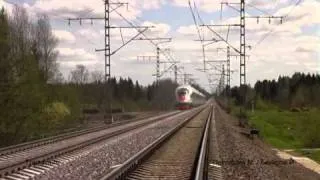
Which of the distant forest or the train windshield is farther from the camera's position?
the distant forest

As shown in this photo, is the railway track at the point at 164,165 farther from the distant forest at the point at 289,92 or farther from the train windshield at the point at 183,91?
the train windshield at the point at 183,91

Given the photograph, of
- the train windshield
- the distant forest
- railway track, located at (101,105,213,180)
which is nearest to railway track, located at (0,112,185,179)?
railway track, located at (101,105,213,180)

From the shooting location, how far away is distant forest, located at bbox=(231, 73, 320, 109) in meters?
103

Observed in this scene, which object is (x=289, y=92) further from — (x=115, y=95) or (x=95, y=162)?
(x=95, y=162)

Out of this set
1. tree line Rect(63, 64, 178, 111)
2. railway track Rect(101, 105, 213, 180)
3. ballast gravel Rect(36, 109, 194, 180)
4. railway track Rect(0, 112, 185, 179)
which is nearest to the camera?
railway track Rect(101, 105, 213, 180)

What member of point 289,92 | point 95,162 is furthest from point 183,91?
point 95,162

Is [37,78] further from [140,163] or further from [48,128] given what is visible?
[140,163]

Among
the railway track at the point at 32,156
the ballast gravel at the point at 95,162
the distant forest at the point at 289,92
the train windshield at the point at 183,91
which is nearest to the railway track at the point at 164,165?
the ballast gravel at the point at 95,162

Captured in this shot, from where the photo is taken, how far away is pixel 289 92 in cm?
14162

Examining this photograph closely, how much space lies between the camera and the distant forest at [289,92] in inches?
4060

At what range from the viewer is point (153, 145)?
83.8 ft

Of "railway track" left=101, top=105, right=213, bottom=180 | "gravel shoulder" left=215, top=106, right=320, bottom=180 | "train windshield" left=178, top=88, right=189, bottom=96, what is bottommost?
"gravel shoulder" left=215, top=106, right=320, bottom=180

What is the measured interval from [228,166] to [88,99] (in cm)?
7522

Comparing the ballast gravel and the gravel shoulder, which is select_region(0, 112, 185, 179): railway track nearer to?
the ballast gravel
